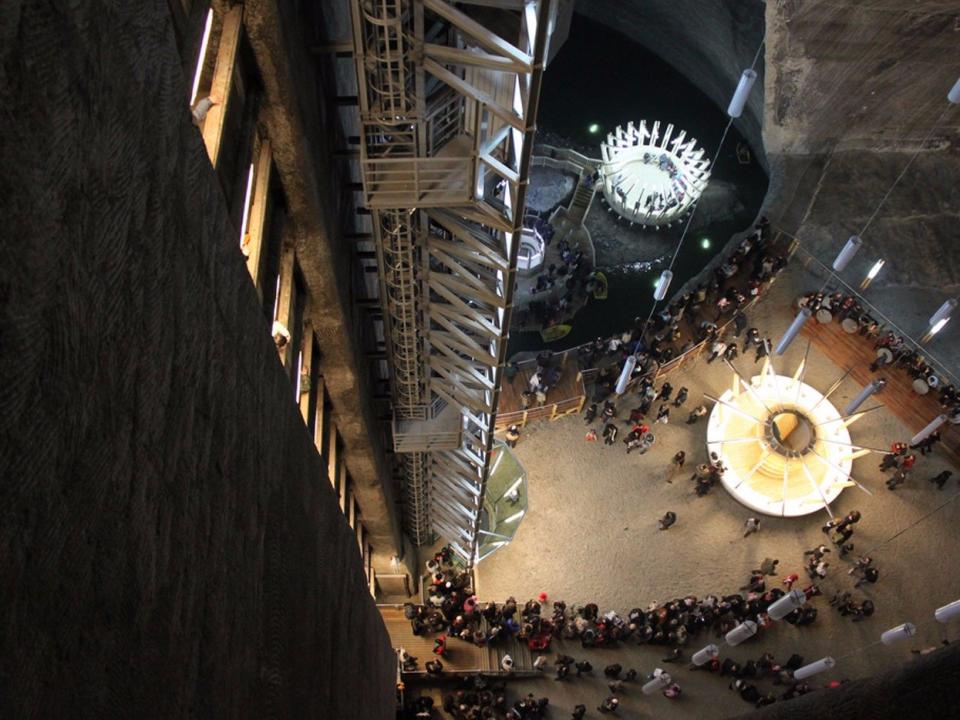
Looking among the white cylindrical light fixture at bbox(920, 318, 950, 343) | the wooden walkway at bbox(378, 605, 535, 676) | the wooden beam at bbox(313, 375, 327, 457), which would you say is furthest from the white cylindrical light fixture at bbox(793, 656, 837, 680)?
the wooden beam at bbox(313, 375, 327, 457)

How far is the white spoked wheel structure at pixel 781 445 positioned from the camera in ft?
79.9

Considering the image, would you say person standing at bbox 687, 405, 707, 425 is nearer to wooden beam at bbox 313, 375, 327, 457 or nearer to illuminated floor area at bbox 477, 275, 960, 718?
illuminated floor area at bbox 477, 275, 960, 718

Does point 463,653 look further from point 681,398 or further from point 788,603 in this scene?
point 681,398

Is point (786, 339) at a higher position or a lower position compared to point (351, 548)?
higher

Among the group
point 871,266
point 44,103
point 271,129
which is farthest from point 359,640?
point 871,266

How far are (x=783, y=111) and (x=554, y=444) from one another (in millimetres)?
15110

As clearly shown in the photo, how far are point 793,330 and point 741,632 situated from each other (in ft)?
27.7

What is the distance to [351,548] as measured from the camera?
11328mm

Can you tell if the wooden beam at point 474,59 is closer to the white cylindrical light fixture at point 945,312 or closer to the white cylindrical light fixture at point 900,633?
the white cylindrical light fixture at point 900,633

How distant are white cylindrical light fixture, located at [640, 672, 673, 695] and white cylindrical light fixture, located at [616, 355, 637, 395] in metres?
7.75

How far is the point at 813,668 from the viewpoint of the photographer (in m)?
20.1

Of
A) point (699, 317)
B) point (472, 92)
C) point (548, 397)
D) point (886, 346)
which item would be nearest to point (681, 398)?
point (699, 317)

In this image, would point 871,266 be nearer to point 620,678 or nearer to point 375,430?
point 620,678

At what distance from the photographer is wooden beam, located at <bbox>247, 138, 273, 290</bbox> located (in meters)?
9.42
